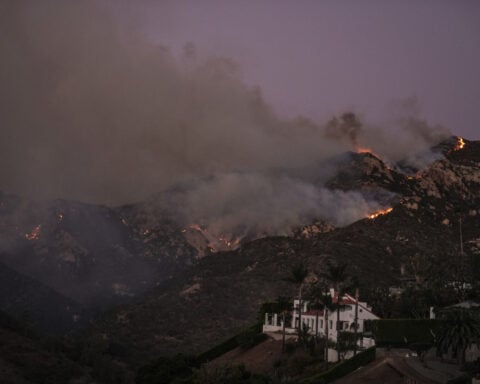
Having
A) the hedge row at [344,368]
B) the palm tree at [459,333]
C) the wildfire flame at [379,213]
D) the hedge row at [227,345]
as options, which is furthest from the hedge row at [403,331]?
the wildfire flame at [379,213]

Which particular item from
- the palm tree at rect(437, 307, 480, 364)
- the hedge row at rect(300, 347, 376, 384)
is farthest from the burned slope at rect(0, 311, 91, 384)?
the palm tree at rect(437, 307, 480, 364)

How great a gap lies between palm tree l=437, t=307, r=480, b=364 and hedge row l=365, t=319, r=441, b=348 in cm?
885

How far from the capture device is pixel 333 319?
323ft

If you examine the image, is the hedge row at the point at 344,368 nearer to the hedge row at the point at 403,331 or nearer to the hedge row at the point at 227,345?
the hedge row at the point at 403,331

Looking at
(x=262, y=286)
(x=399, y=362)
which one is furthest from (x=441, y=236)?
(x=399, y=362)

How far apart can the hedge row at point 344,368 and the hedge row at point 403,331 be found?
4217mm

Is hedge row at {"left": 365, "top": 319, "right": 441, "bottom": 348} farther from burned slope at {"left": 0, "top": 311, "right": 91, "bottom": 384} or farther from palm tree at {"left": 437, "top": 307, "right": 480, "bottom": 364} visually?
burned slope at {"left": 0, "top": 311, "right": 91, "bottom": 384}

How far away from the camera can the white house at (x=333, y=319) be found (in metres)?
95.9

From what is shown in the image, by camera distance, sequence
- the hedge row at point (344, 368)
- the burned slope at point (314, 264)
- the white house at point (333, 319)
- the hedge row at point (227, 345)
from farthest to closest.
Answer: the burned slope at point (314, 264)
the hedge row at point (227, 345)
the white house at point (333, 319)
the hedge row at point (344, 368)

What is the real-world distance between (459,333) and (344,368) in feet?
44.1

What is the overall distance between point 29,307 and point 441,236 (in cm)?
10889

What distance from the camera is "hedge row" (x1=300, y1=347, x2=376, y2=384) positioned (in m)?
75.7

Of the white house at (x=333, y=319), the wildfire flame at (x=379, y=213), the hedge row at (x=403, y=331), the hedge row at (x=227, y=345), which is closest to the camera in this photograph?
the hedge row at (x=403, y=331)

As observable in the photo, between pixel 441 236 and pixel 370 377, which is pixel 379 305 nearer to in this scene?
pixel 370 377
